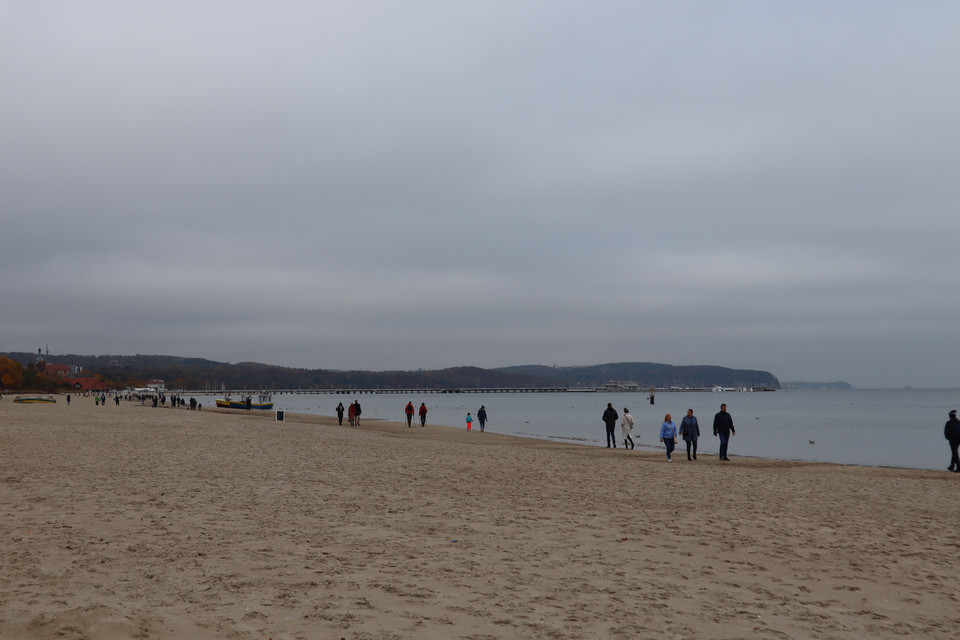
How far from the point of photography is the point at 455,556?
313 inches

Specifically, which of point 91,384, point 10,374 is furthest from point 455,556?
point 91,384

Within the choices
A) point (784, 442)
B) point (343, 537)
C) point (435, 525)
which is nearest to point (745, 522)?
point (435, 525)

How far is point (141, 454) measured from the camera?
A: 18.4m

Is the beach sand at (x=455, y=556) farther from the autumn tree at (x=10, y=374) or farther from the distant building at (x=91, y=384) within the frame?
the distant building at (x=91, y=384)

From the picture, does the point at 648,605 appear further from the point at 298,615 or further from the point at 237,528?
the point at 237,528

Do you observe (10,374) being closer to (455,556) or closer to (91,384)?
(91,384)

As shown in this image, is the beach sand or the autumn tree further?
the autumn tree

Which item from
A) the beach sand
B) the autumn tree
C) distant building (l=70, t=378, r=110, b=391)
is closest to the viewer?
the beach sand

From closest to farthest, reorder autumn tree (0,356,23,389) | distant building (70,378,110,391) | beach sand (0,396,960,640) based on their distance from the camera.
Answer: beach sand (0,396,960,640)
autumn tree (0,356,23,389)
distant building (70,378,110,391)

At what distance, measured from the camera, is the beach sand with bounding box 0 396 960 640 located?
5.77 m

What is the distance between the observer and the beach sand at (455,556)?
5.77 meters

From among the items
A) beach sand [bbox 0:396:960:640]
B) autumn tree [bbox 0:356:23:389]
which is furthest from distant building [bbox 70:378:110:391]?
beach sand [bbox 0:396:960:640]

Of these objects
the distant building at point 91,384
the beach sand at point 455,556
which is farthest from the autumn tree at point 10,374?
the beach sand at point 455,556

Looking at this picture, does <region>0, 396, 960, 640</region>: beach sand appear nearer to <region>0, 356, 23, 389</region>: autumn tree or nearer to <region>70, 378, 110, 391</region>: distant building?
<region>0, 356, 23, 389</region>: autumn tree
